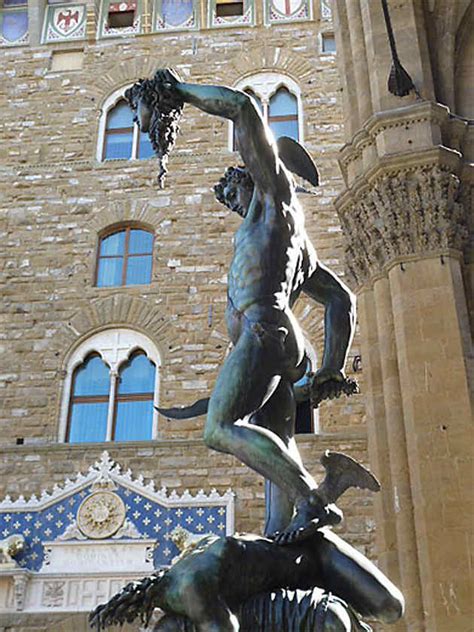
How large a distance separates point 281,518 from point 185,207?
37.9 ft

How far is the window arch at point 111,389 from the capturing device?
12250 mm

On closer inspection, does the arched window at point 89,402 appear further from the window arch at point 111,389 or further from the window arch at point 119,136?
the window arch at point 119,136

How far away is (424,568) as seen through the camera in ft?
21.6

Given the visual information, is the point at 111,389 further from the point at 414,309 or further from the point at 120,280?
the point at 414,309

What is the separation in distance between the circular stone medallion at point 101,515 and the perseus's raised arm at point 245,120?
8607 millimetres

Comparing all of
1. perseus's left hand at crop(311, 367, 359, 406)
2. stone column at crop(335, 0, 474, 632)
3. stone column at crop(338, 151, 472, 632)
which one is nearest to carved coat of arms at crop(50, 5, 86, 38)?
stone column at crop(335, 0, 474, 632)

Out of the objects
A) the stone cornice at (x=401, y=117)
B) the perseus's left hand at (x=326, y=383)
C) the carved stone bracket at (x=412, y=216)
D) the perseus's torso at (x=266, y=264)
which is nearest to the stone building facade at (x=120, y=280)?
the carved stone bracket at (x=412, y=216)

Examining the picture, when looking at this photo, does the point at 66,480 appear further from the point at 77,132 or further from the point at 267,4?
the point at 267,4

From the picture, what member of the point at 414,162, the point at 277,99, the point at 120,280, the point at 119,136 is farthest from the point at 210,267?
the point at 414,162

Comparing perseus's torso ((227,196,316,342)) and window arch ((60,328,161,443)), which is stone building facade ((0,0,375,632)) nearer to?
window arch ((60,328,161,443))

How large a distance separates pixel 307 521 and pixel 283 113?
13210mm

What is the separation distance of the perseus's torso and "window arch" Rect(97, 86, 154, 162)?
39.0ft

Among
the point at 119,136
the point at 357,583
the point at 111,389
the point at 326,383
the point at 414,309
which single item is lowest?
the point at 357,583

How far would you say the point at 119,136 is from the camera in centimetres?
1506
